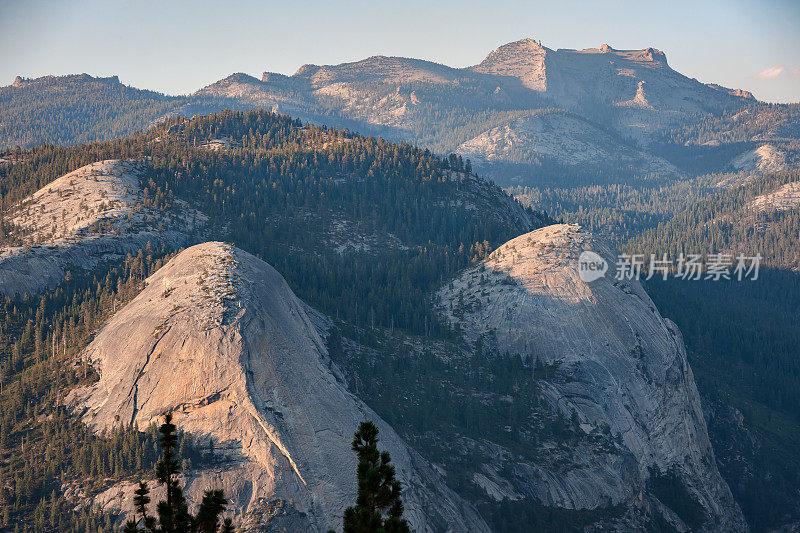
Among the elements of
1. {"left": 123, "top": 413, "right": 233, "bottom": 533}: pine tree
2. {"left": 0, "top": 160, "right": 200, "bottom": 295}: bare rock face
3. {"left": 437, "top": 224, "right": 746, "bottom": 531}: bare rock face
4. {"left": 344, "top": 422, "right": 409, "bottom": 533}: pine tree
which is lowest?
{"left": 437, "top": 224, "right": 746, "bottom": 531}: bare rock face

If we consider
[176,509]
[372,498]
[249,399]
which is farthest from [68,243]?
[372,498]

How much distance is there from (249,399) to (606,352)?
280 feet

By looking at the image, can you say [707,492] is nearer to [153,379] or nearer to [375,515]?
[153,379]

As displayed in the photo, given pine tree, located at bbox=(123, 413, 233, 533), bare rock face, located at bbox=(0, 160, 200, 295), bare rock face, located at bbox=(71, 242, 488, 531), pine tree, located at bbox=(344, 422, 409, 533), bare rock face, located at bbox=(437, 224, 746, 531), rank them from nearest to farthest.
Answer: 1. pine tree, located at bbox=(344, 422, 409, 533)
2. pine tree, located at bbox=(123, 413, 233, 533)
3. bare rock face, located at bbox=(71, 242, 488, 531)
4. bare rock face, located at bbox=(0, 160, 200, 295)
5. bare rock face, located at bbox=(437, 224, 746, 531)

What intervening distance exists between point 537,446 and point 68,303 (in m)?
94.0

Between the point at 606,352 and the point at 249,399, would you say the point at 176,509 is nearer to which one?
the point at 249,399

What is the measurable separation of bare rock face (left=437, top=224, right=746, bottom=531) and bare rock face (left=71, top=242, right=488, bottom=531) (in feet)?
158

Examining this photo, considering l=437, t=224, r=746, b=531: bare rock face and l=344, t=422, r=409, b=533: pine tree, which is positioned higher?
l=344, t=422, r=409, b=533: pine tree

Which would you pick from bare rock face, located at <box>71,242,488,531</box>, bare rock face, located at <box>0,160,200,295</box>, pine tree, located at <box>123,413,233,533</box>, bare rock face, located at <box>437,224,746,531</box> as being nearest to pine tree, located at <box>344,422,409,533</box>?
pine tree, located at <box>123,413,233,533</box>

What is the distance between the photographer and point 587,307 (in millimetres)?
181375

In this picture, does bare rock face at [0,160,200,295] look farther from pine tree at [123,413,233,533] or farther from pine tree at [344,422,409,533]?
pine tree at [344,422,409,533]

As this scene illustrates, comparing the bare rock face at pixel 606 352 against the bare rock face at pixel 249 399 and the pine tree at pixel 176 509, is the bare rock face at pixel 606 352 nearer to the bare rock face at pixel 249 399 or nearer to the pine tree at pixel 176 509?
the bare rock face at pixel 249 399

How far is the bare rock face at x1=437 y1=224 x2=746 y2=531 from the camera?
166875 millimetres

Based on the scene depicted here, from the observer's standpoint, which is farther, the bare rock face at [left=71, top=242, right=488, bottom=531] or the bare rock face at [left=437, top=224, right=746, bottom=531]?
the bare rock face at [left=437, top=224, right=746, bottom=531]
